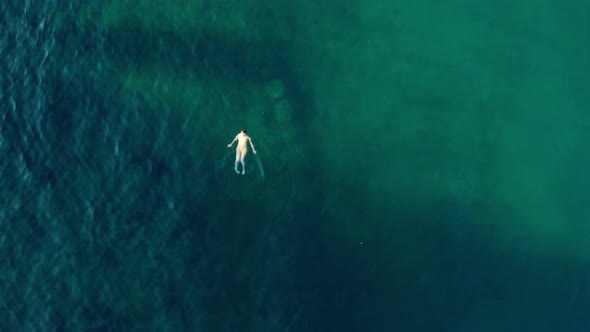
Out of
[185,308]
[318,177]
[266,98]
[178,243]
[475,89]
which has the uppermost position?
[475,89]

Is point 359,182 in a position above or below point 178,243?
above

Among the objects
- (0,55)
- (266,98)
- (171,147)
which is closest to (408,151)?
(266,98)

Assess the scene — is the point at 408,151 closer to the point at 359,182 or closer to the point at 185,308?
the point at 359,182

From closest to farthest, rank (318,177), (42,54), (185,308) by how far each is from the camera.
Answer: (185,308) < (318,177) < (42,54)

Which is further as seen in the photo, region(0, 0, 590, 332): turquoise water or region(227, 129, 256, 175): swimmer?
region(227, 129, 256, 175): swimmer

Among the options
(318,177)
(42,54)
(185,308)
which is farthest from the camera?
(42,54)

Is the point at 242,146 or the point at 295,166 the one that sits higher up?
the point at 242,146

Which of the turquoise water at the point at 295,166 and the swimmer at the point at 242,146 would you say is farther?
the swimmer at the point at 242,146

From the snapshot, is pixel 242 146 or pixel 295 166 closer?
pixel 242 146
